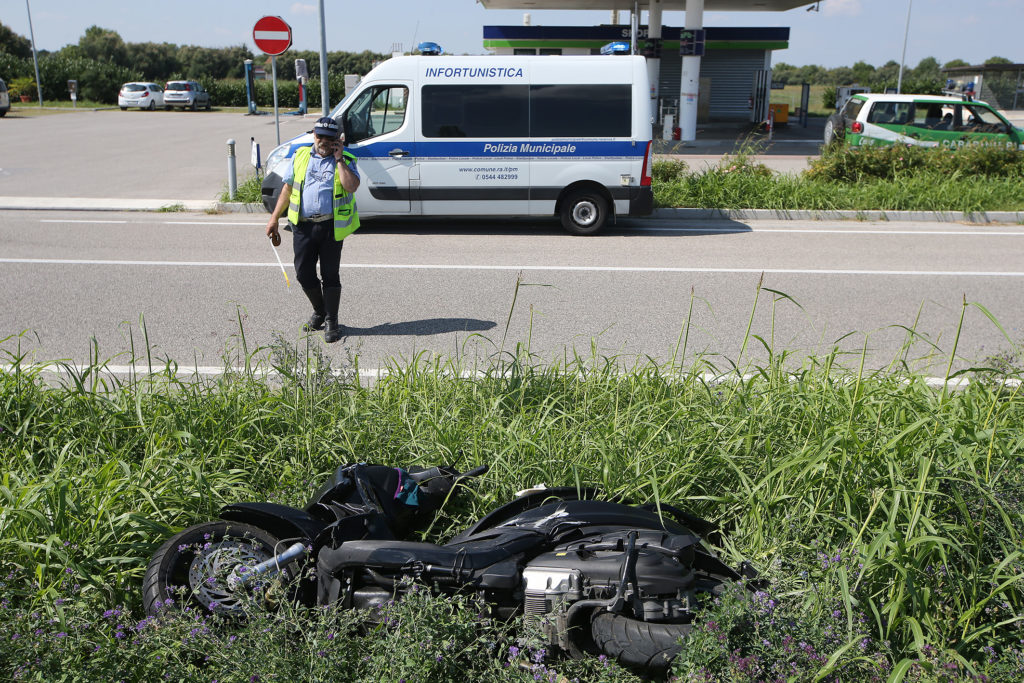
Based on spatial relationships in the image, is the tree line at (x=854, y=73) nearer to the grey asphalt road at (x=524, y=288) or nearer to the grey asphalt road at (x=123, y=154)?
the grey asphalt road at (x=123, y=154)

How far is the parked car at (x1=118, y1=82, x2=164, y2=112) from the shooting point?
155 ft

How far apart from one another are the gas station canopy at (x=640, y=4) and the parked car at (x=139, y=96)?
927 inches

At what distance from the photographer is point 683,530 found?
3.14 metres

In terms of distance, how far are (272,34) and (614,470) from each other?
13.3 metres

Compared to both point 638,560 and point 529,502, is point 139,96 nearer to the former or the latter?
point 529,502

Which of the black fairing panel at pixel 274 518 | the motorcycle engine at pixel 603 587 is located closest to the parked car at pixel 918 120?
the motorcycle engine at pixel 603 587

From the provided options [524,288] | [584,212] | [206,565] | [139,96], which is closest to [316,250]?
[524,288]

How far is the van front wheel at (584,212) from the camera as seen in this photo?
11648mm

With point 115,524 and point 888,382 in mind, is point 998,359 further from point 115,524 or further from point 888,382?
point 115,524

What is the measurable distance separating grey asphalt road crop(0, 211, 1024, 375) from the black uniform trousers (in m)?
0.52

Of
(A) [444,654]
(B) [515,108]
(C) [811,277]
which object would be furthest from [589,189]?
(A) [444,654]

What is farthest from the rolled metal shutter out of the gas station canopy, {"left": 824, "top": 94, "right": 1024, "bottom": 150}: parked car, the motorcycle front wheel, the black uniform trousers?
the motorcycle front wheel

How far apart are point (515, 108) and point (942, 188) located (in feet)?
23.5

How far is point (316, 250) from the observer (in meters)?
6.81
